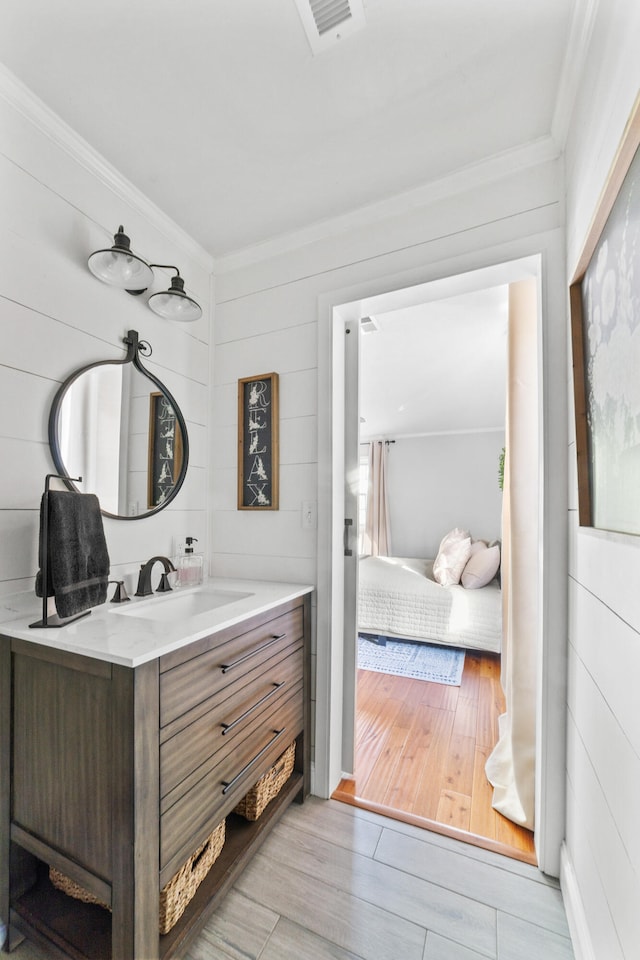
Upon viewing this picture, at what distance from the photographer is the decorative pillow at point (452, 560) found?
3.70 meters

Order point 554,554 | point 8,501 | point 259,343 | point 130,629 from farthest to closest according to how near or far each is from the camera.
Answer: point 259,343
point 554,554
point 8,501
point 130,629

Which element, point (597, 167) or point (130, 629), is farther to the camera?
point (130, 629)

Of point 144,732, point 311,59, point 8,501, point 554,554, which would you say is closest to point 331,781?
point 144,732

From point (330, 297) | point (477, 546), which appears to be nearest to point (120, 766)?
point (330, 297)

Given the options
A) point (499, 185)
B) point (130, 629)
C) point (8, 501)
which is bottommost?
point (130, 629)

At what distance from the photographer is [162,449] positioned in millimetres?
1816

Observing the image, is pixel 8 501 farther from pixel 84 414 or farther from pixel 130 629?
pixel 130 629

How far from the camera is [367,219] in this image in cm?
177

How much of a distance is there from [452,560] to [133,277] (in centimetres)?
336

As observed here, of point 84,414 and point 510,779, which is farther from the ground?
point 84,414

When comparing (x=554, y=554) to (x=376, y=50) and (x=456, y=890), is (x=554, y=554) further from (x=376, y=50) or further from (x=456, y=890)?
(x=376, y=50)

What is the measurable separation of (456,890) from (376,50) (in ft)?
8.45

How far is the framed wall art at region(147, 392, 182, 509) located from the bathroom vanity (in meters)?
0.56

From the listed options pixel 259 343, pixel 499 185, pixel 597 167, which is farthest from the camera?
pixel 259 343
